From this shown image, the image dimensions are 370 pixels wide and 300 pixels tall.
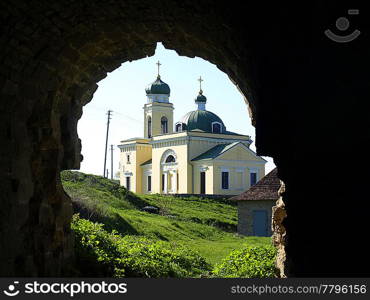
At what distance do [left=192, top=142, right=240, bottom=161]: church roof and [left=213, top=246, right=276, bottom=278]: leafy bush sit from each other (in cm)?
3254

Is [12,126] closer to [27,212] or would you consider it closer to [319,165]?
[27,212]

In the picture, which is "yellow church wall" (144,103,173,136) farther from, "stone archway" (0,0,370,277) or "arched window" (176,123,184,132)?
"stone archway" (0,0,370,277)

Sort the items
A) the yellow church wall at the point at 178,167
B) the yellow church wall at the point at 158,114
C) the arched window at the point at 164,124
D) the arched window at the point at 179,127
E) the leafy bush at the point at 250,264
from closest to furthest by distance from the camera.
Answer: the leafy bush at the point at 250,264
the yellow church wall at the point at 178,167
the arched window at the point at 179,127
the yellow church wall at the point at 158,114
the arched window at the point at 164,124

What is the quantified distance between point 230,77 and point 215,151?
36358 mm

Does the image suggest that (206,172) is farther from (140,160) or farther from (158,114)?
(158,114)

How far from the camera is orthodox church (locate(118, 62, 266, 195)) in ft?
143

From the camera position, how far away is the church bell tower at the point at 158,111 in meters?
52.6

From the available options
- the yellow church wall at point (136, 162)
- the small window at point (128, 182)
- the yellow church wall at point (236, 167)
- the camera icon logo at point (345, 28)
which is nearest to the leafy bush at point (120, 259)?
the camera icon logo at point (345, 28)

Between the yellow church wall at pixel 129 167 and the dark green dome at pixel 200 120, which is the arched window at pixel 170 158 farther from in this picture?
the yellow church wall at pixel 129 167

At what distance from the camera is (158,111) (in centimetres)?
5272

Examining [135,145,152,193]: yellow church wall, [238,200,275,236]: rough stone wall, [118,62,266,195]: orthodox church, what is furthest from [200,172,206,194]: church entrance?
[238,200,275,236]: rough stone wall

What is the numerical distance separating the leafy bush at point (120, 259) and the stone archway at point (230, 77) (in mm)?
679

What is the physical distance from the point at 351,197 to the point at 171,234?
15540 mm

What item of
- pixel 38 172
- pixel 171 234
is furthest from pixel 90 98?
pixel 171 234
